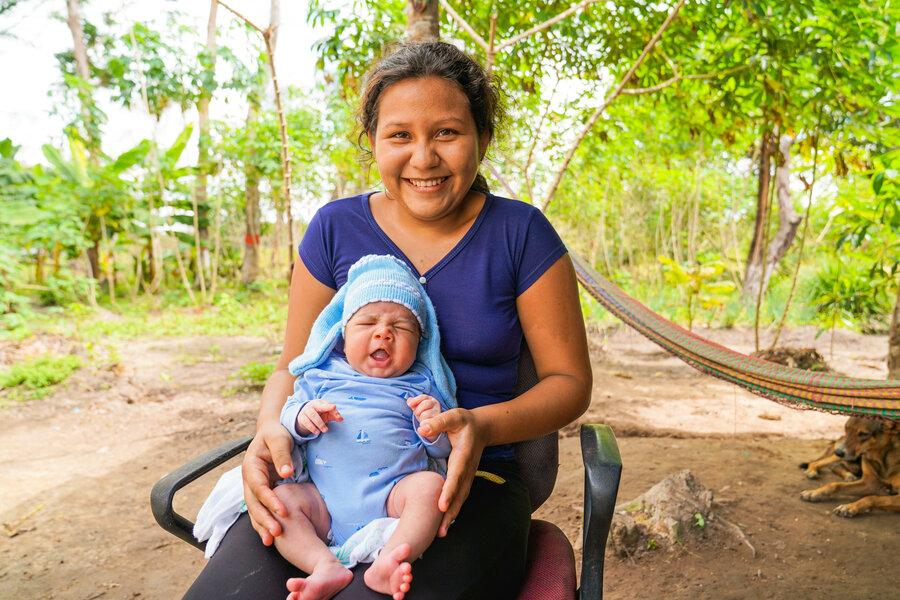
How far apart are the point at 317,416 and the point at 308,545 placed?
0.23 meters

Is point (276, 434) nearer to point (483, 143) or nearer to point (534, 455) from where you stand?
point (534, 455)

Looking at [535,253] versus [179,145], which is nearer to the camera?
[535,253]

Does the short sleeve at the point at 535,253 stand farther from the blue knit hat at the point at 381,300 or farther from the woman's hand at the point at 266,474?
the woman's hand at the point at 266,474

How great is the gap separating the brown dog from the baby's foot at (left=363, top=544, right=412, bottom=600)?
2.49 meters

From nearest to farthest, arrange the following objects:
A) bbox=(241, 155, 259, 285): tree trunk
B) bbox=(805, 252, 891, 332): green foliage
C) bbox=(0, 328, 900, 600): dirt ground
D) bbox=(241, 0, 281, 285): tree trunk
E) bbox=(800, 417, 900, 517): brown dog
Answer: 1. bbox=(0, 328, 900, 600): dirt ground
2. bbox=(800, 417, 900, 517): brown dog
3. bbox=(805, 252, 891, 332): green foliage
4. bbox=(241, 0, 281, 285): tree trunk
5. bbox=(241, 155, 259, 285): tree trunk

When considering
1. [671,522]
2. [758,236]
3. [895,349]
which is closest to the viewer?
[671,522]

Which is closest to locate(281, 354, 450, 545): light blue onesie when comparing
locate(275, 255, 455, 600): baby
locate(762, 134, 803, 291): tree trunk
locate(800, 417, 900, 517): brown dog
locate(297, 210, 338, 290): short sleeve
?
locate(275, 255, 455, 600): baby

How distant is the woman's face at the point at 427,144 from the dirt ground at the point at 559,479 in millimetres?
1566

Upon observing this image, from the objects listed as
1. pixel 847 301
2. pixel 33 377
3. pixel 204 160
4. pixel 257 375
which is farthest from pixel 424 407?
pixel 204 160

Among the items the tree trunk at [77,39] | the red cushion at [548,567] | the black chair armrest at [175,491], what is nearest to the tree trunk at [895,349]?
the red cushion at [548,567]

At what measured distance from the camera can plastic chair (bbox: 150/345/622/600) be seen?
1.06m

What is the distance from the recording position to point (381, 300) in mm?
1283

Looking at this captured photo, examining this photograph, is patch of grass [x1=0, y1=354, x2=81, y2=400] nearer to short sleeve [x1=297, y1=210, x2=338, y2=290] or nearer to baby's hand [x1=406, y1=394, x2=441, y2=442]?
short sleeve [x1=297, y1=210, x2=338, y2=290]

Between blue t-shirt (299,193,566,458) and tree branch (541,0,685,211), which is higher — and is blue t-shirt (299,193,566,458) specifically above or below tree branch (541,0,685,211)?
below
